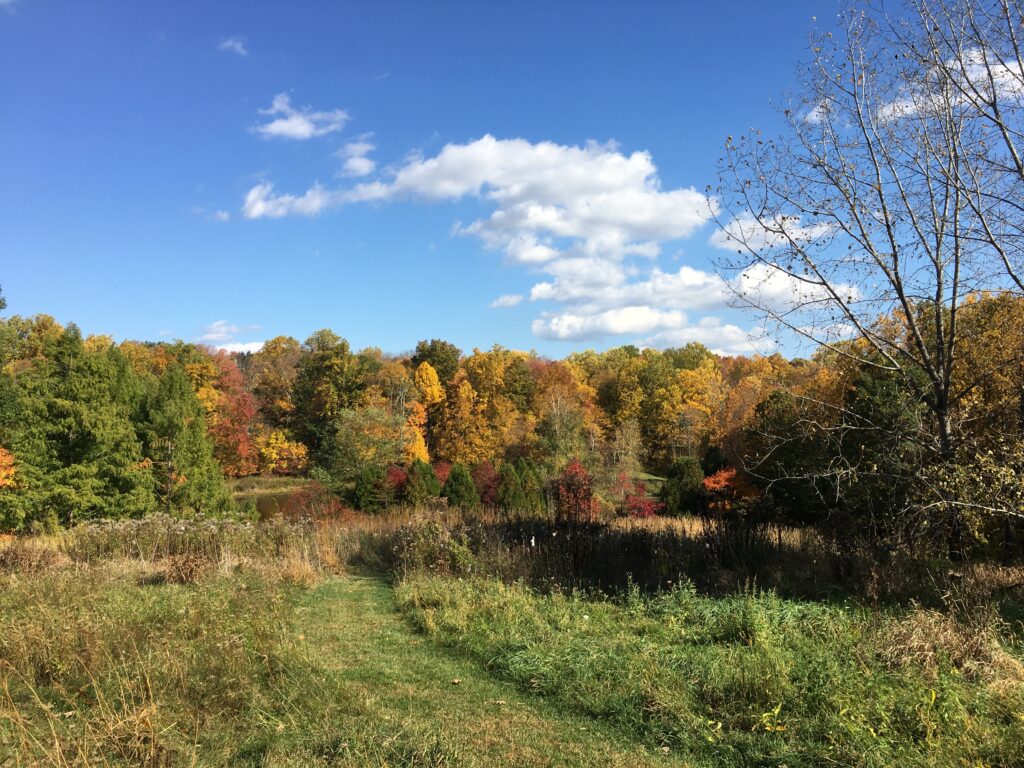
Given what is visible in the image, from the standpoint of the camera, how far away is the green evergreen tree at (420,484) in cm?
2333

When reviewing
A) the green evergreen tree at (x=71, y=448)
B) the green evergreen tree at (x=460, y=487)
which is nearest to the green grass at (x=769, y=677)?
the green evergreen tree at (x=460, y=487)

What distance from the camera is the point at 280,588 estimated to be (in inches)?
333

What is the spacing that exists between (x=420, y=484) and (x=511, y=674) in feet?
60.9

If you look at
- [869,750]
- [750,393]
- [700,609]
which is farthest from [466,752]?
[750,393]

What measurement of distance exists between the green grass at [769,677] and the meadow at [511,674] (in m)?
0.02

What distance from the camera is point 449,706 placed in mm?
4859

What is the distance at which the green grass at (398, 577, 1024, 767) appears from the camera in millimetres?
3781

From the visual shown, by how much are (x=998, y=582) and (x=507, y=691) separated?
20.5ft

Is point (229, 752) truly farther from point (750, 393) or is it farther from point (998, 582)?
point (750, 393)

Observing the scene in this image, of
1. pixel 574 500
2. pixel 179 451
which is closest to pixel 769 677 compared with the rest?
pixel 574 500

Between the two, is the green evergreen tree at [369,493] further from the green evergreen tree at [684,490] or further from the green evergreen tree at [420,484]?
the green evergreen tree at [684,490]

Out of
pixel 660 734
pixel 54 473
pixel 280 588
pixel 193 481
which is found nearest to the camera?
pixel 660 734

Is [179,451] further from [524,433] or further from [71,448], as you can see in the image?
[524,433]

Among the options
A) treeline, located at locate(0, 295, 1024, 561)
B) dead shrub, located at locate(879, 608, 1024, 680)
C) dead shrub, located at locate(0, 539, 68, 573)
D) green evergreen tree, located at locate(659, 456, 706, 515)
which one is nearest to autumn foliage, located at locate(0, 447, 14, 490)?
treeline, located at locate(0, 295, 1024, 561)
